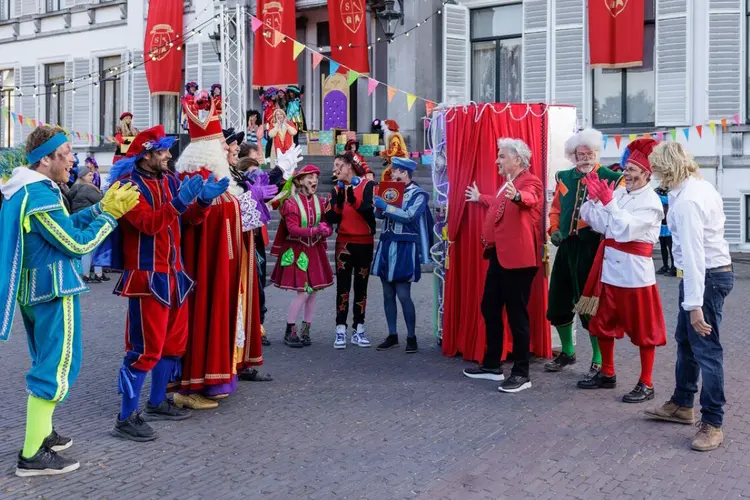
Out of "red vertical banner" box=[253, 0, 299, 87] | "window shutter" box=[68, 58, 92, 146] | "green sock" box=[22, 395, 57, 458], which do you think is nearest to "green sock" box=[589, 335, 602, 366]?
"green sock" box=[22, 395, 57, 458]

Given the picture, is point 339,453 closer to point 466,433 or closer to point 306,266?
point 466,433

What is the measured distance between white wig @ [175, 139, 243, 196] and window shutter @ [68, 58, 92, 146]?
20766mm

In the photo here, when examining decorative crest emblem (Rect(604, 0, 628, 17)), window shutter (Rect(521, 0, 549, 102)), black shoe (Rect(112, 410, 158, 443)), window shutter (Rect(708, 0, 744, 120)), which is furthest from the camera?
window shutter (Rect(521, 0, 549, 102))

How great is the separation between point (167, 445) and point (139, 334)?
0.71 meters

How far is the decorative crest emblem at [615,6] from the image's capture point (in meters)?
17.1

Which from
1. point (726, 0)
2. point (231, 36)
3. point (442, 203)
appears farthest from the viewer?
point (231, 36)

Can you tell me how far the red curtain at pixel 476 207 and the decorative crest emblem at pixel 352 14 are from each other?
42.1 feet

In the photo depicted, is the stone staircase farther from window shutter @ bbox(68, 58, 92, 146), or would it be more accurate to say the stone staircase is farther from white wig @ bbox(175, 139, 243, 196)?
white wig @ bbox(175, 139, 243, 196)

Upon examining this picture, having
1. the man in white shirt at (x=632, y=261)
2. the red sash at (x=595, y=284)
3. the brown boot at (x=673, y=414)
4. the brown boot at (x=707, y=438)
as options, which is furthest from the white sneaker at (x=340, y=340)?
the brown boot at (x=707, y=438)

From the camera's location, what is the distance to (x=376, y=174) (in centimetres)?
1819

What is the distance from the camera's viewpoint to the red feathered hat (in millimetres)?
6246

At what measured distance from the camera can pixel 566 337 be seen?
7613mm

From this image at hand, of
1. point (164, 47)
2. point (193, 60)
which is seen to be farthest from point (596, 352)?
point (164, 47)

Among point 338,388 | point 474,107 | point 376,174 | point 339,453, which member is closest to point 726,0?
point 376,174
